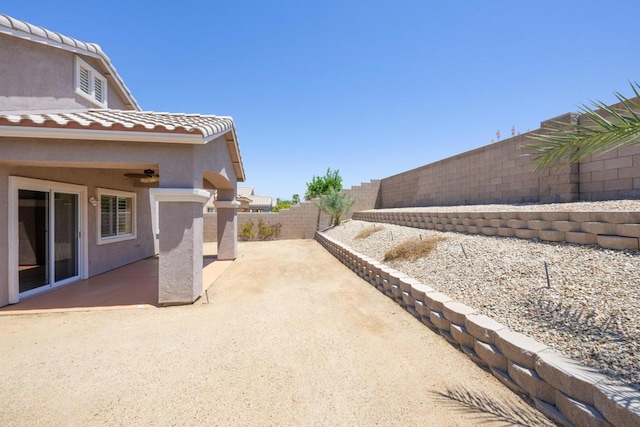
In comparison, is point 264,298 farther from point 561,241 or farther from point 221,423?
point 561,241

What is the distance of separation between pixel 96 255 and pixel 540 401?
1067 cm

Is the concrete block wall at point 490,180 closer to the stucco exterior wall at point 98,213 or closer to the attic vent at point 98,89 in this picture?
the stucco exterior wall at point 98,213

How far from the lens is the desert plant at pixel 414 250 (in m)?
6.95

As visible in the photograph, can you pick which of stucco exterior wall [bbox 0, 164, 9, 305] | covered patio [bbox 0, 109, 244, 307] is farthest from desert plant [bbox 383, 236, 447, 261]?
stucco exterior wall [bbox 0, 164, 9, 305]

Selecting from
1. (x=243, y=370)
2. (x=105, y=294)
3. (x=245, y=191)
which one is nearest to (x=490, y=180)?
(x=243, y=370)

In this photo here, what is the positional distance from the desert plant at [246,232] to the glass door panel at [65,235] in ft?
30.7

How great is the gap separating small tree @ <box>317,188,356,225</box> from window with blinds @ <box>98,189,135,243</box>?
1041cm

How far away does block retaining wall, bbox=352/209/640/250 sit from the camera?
4.09 metres

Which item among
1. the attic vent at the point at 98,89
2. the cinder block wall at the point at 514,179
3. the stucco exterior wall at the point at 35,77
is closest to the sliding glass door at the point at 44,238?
the stucco exterior wall at the point at 35,77

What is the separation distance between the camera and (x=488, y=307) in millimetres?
4008

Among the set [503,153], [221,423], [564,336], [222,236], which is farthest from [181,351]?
[503,153]

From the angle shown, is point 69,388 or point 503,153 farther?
point 503,153

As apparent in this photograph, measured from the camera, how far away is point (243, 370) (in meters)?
3.47

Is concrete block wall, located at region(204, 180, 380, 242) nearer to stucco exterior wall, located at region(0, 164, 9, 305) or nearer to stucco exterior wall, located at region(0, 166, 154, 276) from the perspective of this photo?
stucco exterior wall, located at region(0, 166, 154, 276)
